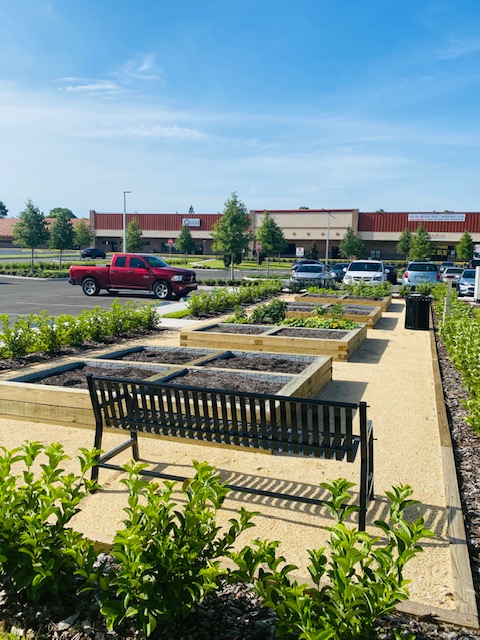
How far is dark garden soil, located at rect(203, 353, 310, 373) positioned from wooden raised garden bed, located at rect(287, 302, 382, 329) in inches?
Answer: 210

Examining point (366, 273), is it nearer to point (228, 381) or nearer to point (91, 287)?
point (91, 287)

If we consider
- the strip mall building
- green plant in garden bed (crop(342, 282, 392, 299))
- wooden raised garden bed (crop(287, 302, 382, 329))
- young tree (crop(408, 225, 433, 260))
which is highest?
the strip mall building

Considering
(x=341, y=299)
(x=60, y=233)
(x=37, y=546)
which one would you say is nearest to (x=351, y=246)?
(x=60, y=233)

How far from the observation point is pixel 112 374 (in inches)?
285

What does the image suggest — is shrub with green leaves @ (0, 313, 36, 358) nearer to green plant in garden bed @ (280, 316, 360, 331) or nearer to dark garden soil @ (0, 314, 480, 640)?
green plant in garden bed @ (280, 316, 360, 331)

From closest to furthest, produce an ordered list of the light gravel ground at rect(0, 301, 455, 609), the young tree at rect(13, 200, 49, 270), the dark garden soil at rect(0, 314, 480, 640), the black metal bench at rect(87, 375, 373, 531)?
1. the dark garden soil at rect(0, 314, 480, 640)
2. the light gravel ground at rect(0, 301, 455, 609)
3. the black metal bench at rect(87, 375, 373, 531)
4. the young tree at rect(13, 200, 49, 270)

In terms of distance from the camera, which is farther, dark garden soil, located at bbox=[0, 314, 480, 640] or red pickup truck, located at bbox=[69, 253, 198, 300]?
red pickup truck, located at bbox=[69, 253, 198, 300]

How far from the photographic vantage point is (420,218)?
62281 millimetres

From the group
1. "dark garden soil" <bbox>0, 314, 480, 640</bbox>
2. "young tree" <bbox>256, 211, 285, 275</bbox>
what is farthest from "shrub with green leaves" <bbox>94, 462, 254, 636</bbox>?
"young tree" <bbox>256, 211, 285, 275</bbox>

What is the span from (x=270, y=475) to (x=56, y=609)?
2367mm

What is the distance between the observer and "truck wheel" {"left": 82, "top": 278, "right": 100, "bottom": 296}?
888 inches

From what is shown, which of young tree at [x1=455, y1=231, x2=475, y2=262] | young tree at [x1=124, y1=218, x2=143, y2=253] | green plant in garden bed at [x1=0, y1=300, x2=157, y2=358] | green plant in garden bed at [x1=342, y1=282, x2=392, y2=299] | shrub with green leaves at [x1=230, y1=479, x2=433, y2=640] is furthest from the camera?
young tree at [x1=124, y1=218, x2=143, y2=253]

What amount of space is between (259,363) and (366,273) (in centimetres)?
1599

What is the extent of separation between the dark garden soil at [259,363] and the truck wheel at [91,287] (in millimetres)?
15122
